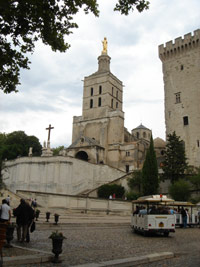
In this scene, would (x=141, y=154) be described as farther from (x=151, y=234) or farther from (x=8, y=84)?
(x=8, y=84)

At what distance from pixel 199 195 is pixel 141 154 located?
2070 cm

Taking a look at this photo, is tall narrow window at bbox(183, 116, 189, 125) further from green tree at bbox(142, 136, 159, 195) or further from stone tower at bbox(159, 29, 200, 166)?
green tree at bbox(142, 136, 159, 195)

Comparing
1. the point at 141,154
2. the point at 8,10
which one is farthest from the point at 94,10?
the point at 141,154

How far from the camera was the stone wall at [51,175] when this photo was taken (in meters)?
41.1

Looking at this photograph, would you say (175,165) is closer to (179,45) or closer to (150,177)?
(150,177)

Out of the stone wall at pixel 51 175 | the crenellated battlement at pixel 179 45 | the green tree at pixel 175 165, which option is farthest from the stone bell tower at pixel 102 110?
the green tree at pixel 175 165

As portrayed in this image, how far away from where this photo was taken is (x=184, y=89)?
47.6 metres

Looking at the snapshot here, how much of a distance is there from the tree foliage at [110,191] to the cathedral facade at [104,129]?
36.4 feet

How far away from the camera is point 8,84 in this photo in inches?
447

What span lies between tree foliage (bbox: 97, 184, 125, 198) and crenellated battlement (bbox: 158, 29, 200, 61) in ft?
83.1

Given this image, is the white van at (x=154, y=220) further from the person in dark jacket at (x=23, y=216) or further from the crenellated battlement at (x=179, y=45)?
the crenellated battlement at (x=179, y=45)

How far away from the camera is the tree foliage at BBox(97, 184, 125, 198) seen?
39.9 m

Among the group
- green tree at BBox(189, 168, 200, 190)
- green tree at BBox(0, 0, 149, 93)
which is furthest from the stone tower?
green tree at BBox(0, 0, 149, 93)

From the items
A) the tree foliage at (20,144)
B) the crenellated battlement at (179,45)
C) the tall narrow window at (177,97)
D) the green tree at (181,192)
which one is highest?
the crenellated battlement at (179,45)
